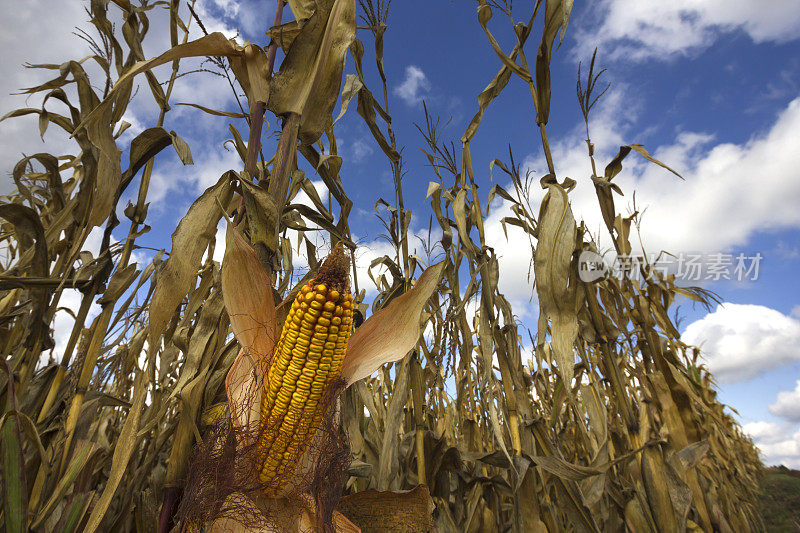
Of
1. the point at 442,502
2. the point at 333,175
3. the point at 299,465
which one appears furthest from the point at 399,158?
the point at 442,502

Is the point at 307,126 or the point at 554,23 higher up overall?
the point at 554,23

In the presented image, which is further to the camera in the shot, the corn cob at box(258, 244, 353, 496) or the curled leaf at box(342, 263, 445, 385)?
the curled leaf at box(342, 263, 445, 385)

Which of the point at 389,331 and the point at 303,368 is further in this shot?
the point at 389,331

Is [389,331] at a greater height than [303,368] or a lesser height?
greater

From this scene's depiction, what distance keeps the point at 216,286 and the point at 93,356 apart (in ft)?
1.58

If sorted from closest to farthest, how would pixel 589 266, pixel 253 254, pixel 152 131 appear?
pixel 253 254 < pixel 152 131 < pixel 589 266

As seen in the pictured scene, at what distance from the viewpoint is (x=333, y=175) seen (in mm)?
1905

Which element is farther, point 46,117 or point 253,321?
point 46,117

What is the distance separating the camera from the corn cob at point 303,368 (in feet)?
3.60

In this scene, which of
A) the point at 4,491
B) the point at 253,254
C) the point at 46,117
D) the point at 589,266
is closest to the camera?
the point at 4,491

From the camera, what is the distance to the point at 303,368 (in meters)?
1.12

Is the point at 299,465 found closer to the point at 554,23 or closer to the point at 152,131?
the point at 152,131

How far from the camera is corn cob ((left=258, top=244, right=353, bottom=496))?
43.2 inches

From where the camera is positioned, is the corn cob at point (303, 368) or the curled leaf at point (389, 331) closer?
the corn cob at point (303, 368)
